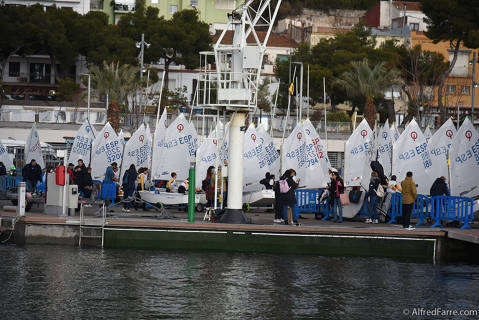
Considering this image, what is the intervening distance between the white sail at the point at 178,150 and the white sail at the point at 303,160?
3.55 meters

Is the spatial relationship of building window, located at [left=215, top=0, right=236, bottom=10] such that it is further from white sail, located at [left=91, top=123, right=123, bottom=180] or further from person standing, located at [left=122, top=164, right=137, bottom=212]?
person standing, located at [left=122, top=164, right=137, bottom=212]

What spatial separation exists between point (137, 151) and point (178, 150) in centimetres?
284

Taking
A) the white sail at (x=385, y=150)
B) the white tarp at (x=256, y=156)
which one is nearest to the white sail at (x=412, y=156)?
the white sail at (x=385, y=150)

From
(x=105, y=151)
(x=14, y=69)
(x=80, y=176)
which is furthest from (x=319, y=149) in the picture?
(x=14, y=69)

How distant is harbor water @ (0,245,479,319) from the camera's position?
58.5 ft

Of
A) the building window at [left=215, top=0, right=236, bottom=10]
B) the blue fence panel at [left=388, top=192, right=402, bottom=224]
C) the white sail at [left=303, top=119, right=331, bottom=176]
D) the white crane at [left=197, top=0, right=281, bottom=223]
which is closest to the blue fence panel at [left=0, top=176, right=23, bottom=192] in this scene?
the white sail at [left=303, top=119, right=331, bottom=176]

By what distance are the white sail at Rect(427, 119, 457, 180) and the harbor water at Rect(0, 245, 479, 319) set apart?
9.08 meters

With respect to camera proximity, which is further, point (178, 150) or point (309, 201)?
point (178, 150)

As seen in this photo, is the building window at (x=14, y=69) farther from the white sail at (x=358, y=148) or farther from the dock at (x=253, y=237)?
the dock at (x=253, y=237)

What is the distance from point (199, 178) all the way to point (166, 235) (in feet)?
30.8

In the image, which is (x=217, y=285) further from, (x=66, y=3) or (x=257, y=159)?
(x=66, y=3)

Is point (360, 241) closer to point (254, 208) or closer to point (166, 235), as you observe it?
point (166, 235)

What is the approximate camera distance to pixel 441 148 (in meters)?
33.3

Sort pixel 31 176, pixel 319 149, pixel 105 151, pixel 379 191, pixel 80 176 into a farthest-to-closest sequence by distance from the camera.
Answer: pixel 105 151
pixel 319 149
pixel 31 176
pixel 80 176
pixel 379 191
